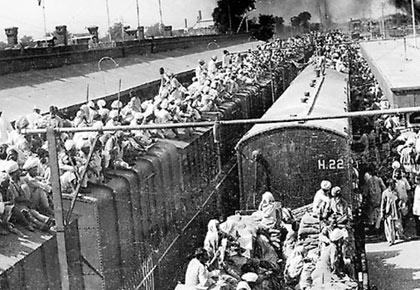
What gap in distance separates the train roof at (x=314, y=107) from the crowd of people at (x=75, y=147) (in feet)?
5.64

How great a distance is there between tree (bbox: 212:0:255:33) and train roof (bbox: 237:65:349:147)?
110ft

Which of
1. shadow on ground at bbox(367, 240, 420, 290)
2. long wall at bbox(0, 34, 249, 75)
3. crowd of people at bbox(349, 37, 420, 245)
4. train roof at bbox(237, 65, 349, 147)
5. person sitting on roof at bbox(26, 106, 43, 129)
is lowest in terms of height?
shadow on ground at bbox(367, 240, 420, 290)

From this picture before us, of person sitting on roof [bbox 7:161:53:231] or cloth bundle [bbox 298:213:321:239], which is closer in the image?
person sitting on roof [bbox 7:161:53:231]

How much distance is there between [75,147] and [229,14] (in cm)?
4606

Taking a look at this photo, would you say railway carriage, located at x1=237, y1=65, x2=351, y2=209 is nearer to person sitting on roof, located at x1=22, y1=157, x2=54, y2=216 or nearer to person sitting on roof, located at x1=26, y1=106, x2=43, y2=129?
person sitting on roof, located at x1=26, y1=106, x2=43, y2=129

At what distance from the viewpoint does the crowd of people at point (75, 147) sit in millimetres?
7559

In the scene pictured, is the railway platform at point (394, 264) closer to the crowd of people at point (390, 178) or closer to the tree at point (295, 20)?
the crowd of people at point (390, 178)

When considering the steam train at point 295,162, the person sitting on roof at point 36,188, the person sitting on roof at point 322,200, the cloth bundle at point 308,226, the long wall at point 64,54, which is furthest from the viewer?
the long wall at point 64,54

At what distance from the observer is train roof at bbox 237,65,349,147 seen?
11430 mm

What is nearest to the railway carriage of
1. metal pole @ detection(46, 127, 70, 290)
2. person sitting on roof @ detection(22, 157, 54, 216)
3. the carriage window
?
the carriage window

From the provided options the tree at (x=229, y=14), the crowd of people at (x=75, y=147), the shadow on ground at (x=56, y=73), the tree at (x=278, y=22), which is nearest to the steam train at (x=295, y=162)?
the crowd of people at (x=75, y=147)

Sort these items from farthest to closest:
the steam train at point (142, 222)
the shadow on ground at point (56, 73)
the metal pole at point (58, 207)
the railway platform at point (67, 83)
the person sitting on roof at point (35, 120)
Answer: the shadow on ground at point (56, 73) < the railway platform at point (67, 83) < the person sitting on roof at point (35, 120) < the steam train at point (142, 222) < the metal pole at point (58, 207)

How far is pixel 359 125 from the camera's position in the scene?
2177 cm

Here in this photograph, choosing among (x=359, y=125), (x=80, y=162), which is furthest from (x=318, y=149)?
(x=359, y=125)
